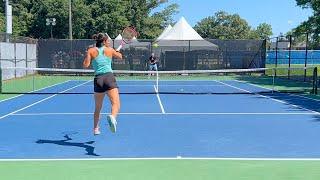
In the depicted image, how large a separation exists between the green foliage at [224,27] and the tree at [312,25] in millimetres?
82567

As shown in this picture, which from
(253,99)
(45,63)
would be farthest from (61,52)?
(253,99)

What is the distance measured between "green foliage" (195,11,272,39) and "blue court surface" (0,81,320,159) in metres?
98.5

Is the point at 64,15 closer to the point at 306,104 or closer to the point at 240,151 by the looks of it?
the point at 306,104

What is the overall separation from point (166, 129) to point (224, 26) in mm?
109207

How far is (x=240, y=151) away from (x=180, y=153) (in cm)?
98

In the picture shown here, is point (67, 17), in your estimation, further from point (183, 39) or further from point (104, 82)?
point (104, 82)

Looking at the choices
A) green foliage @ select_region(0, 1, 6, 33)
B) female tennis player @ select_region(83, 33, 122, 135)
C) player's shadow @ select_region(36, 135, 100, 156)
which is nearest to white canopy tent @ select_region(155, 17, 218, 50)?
green foliage @ select_region(0, 1, 6, 33)

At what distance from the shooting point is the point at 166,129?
440 inches

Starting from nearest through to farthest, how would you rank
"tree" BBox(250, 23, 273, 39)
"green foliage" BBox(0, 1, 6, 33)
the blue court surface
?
the blue court surface → "green foliage" BBox(0, 1, 6, 33) → "tree" BBox(250, 23, 273, 39)

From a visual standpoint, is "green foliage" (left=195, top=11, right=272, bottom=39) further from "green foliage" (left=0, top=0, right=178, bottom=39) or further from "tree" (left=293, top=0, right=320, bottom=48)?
"tree" (left=293, top=0, right=320, bottom=48)

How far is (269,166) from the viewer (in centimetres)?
743

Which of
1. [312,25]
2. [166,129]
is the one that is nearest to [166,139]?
[166,129]

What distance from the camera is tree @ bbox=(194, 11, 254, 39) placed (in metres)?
116

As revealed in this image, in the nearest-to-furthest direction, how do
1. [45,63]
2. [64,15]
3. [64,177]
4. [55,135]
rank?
[64,177]
[55,135]
[45,63]
[64,15]
